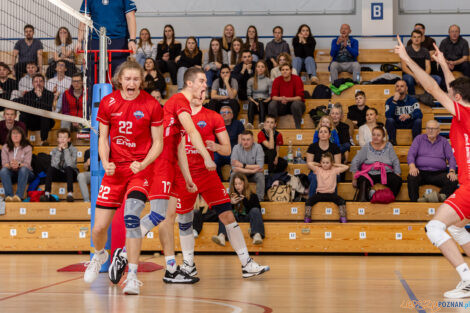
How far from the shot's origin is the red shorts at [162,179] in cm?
688

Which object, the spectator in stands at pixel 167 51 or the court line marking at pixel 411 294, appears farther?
the spectator in stands at pixel 167 51

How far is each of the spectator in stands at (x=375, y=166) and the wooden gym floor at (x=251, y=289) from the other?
2.16m

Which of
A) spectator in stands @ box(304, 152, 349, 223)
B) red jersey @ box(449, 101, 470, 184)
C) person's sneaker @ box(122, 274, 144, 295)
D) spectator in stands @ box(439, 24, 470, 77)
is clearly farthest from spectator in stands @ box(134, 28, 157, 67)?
red jersey @ box(449, 101, 470, 184)

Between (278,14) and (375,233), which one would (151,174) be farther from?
(278,14)

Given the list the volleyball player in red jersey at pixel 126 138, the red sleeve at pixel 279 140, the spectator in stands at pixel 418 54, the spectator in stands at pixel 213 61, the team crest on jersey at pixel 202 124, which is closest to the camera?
the volleyball player in red jersey at pixel 126 138

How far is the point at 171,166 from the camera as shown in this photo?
708 centimetres

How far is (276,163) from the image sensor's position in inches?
492

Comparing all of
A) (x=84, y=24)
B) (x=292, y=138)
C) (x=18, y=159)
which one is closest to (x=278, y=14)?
(x=292, y=138)

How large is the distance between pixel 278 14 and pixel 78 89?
24.5 feet

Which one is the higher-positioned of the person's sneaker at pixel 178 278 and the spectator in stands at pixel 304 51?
the spectator in stands at pixel 304 51

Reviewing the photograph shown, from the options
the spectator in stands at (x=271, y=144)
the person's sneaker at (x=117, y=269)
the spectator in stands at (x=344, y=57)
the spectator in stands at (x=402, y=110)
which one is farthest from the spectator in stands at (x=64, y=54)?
the person's sneaker at (x=117, y=269)

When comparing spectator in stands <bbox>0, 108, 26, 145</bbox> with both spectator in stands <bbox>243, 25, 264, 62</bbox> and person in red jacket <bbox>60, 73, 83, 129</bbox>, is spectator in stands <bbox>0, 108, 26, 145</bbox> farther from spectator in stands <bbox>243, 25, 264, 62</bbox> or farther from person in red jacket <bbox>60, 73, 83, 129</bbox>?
spectator in stands <bbox>243, 25, 264, 62</bbox>

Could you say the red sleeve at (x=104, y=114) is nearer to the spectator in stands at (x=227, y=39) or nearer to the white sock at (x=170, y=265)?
the white sock at (x=170, y=265)

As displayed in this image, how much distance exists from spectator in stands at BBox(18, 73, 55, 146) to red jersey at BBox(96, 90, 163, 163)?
23.6 ft
